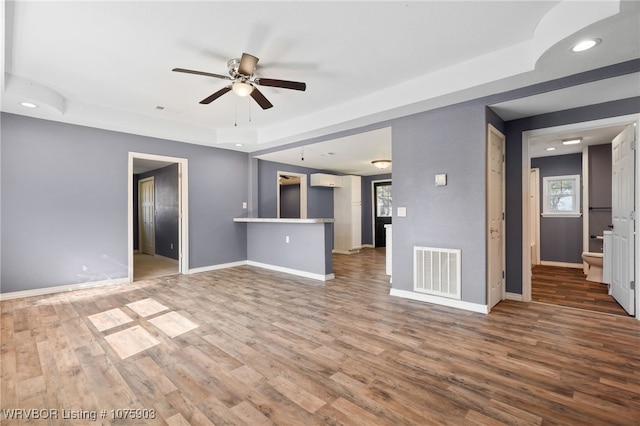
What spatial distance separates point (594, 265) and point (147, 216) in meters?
9.56

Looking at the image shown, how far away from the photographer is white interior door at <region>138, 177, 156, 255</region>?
757 cm

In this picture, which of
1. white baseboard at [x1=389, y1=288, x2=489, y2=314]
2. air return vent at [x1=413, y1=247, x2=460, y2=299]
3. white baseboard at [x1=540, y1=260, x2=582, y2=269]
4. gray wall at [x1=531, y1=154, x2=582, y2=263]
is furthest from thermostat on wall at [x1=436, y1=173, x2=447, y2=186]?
white baseboard at [x1=540, y1=260, x2=582, y2=269]

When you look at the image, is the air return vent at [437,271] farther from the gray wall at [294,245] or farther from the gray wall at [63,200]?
the gray wall at [63,200]

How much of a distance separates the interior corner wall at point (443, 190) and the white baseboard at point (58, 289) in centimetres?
420

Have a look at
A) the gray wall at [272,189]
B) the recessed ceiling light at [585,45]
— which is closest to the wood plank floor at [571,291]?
the recessed ceiling light at [585,45]

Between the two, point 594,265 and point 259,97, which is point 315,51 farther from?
point 594,265

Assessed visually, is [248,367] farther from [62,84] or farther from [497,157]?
[62,84]

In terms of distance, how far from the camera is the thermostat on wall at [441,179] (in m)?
3.36

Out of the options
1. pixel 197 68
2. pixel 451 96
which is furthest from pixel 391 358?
pixel 197 68

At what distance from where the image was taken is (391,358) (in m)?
2.18

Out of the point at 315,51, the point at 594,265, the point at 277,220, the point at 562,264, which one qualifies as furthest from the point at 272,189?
the point at 562,264

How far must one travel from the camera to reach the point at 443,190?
133 inches

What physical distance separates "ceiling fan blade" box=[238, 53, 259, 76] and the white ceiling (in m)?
0.20

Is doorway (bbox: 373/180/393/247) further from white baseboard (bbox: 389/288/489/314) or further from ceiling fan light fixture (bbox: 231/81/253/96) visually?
ceiling fan light fixture (bbox: 231/81/253/96)
